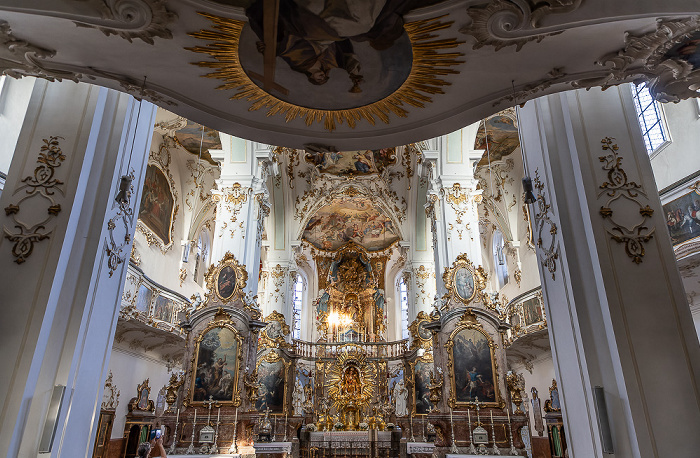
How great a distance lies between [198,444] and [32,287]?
7616 millimetres

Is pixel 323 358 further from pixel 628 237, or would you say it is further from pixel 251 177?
pixel 628 237

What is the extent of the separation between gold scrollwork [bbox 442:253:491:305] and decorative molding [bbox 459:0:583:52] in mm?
8596

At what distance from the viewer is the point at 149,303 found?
14820 mm

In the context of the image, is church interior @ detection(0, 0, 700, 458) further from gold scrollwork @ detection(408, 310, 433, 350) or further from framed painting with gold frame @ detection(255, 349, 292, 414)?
framed painting with gold frame @ detection(255, 349, 292, 414)

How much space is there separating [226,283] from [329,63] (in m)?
8.80

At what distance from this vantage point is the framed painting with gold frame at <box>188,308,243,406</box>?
1174cm

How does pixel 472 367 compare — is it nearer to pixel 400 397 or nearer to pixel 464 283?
pixel 464 283

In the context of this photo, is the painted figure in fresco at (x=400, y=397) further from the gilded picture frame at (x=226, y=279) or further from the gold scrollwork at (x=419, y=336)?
the gilded picture frame at (x=226, y=279)

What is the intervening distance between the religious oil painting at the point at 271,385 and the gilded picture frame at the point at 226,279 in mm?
7252

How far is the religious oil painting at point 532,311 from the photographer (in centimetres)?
1429

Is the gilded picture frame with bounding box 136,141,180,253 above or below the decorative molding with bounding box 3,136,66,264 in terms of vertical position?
above

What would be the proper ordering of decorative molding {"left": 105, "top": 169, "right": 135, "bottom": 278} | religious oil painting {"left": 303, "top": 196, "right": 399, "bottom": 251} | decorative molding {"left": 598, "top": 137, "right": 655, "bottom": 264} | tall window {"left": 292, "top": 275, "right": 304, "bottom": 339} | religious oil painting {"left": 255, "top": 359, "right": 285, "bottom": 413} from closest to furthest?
decorative molding {"left": 598, "top": 137, "right": 655, "bottom": 264} → decorative molding {"left": 105, "top": 169, "right": 135, "bottom": 278} → religious oil painting {"left": 255, "top": 359, "right": 285, "bottom": 413} → religious oil painting {"left": 303, "top": 196, "right": 399, "bottom": 251} → tall window {"left": 292, "top": 275, "right": 304, "bottom": 339}

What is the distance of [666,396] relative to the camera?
4727 millimetres

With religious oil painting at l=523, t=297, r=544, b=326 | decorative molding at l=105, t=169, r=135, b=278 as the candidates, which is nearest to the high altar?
religious oil painting at l=523, t=297, r=544, b=326
